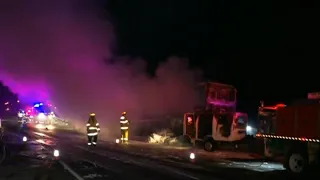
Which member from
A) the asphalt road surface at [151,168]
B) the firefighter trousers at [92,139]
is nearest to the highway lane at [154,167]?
the asphalt road surface at [151,168]

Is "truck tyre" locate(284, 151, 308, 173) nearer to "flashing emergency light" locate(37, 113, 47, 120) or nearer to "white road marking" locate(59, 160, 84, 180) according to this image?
"white road marking" locate(59, 160, 84, 180)

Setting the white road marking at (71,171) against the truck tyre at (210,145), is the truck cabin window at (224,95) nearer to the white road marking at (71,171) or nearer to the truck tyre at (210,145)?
the truck tyre at (210,145)

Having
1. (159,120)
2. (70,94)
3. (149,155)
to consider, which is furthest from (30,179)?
(70,94)

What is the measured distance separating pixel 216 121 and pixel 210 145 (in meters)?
1.15

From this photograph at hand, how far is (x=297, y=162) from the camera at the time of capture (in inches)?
591

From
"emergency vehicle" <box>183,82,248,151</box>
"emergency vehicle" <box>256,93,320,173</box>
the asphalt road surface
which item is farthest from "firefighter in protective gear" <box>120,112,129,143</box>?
"emergency vehicle" <box>256,93,320,173</box>

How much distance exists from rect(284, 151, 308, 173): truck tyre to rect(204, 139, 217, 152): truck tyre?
707 centimetres

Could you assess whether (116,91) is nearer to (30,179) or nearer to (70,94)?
(70,94)

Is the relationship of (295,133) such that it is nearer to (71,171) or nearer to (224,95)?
(71,171)

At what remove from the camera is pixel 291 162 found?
15133 millimetres

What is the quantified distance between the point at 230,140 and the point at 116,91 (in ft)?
37.7

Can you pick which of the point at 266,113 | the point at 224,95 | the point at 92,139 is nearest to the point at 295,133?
the point at 266,113

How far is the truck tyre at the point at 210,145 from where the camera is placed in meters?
22.1

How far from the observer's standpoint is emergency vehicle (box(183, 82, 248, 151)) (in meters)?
22.0
